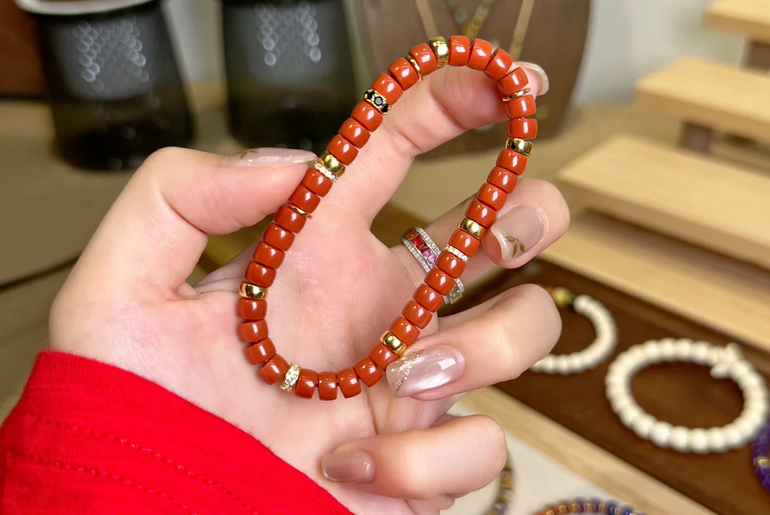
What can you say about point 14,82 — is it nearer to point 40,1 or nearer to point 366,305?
point 40,1

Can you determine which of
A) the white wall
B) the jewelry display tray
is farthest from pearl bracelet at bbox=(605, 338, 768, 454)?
the white wall

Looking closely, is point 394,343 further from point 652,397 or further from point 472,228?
point 652,397

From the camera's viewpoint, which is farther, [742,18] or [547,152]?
[547,152]

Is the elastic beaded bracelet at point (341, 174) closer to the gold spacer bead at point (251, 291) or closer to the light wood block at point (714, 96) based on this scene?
the gold spacer bead at point (251, 291)

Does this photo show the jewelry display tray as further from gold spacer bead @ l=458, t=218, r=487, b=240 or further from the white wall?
the white wall

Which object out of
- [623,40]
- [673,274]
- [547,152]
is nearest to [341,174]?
[673,274]

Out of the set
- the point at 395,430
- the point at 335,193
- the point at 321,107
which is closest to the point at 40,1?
the point at 321,107
